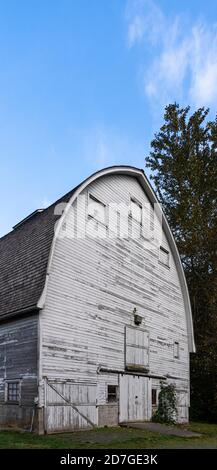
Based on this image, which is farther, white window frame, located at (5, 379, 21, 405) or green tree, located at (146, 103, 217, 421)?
green tree, located at (146, 103, 217, 421)

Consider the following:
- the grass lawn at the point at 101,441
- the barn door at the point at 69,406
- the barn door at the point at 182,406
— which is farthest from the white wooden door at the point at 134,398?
the barn door at the point at 182,406

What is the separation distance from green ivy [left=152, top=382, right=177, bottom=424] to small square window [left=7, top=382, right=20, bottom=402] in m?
7.17

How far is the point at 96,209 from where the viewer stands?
20.6m

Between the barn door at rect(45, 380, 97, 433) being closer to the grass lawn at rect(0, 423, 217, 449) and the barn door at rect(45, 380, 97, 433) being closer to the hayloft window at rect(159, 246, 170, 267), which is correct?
the grass lawn at rect(0, 423, 217, 449)

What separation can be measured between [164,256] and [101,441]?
40.0 ft

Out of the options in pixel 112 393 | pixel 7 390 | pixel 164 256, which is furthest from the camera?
pixel 164 256

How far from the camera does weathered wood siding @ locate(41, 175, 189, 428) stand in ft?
57.4

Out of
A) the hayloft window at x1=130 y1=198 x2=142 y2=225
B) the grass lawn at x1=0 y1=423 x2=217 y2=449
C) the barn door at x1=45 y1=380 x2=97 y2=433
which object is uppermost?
the hayloft window at x1=130 y1=198 x2=142 y2=225

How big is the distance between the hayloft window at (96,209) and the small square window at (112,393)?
21.0ft

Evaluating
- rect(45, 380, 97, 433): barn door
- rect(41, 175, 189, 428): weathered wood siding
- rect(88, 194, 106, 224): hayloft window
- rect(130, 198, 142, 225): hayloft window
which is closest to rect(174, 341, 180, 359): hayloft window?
rect(41, 175, 189, 428): weathered wood siding

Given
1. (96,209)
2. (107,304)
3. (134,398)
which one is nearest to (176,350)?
(134,398)

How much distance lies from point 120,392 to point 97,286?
164 inches

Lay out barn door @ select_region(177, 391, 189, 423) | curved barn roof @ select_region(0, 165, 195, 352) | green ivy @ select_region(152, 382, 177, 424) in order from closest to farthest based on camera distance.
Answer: curved barn roof @ select_region(0, 165, 195, 352)
green ivy @ select_region(152, 382, 177, 424)
barn door @ select_region(177, 391, 189, 423)

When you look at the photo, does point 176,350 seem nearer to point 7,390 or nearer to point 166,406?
point 166,406
